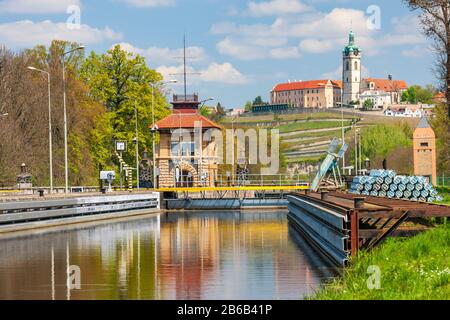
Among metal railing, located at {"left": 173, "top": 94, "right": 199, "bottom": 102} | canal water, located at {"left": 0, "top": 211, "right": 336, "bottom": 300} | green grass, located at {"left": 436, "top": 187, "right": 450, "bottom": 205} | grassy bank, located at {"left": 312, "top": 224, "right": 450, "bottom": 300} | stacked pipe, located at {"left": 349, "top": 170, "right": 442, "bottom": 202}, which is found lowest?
canal water, located at {"left": 0, "top": 211, "right": 336, "bottom": 300}

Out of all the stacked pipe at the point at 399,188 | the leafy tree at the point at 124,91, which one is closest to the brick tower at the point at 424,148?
the leafy tree at the point at 124,91

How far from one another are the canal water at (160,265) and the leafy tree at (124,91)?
50.3m

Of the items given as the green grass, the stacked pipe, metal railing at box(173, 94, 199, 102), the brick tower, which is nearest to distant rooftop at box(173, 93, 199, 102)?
metal railing at box(173, 94, 199, 102)

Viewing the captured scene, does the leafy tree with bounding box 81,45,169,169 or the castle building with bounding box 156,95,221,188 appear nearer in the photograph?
the castle building with bounding box 156,95,221,188

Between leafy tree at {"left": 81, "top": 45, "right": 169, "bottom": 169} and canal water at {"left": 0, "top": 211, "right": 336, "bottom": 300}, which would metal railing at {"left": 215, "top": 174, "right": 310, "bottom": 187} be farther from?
canal water at {"left": 0, "top": 211, "right": 336, "bottom": 300}

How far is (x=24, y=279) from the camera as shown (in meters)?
24.1

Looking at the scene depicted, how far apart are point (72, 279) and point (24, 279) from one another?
130 centimetres

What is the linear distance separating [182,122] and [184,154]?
3218mm

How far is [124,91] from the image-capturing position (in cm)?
9750

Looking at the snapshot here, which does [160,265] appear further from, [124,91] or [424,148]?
[124,91]

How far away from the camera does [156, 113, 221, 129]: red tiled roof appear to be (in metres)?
90.3

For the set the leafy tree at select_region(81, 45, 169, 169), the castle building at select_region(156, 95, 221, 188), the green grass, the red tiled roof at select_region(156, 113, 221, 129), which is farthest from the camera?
the leafy tree at select_region(81, 45, 169, 169)
